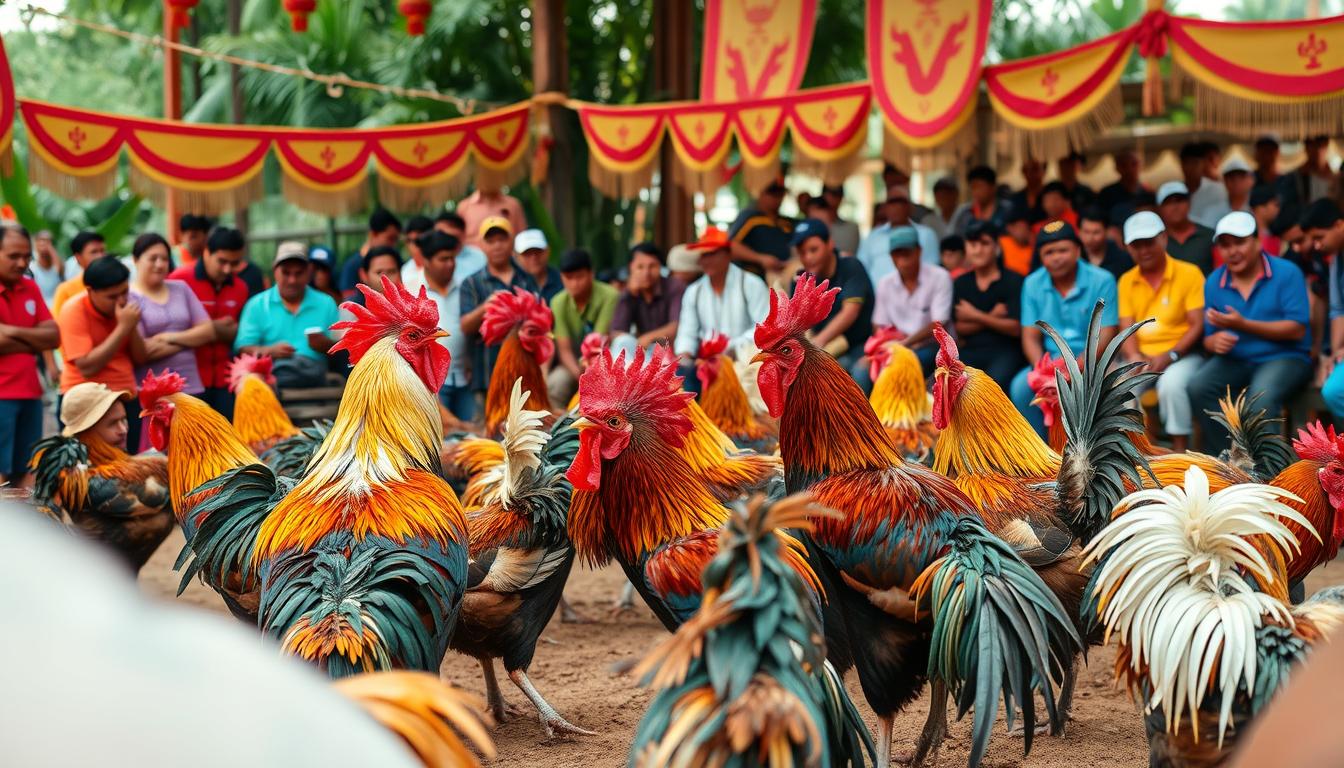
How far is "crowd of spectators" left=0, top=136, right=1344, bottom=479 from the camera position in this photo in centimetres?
737

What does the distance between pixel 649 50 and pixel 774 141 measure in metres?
7.95

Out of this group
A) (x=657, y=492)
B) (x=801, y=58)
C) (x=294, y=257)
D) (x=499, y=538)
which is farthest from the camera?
(x=801, y=58)

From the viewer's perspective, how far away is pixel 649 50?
16891mm

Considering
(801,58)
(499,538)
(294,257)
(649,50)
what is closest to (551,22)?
(801,58)

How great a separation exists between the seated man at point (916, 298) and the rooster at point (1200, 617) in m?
5.11

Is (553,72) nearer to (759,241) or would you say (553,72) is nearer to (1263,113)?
(759,241)

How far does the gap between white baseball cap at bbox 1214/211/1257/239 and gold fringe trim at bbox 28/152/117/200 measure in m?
Answer: 8.17

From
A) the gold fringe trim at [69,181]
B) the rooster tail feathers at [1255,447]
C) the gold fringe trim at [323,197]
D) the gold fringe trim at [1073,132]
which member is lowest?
the rooster tail feathers at [1255,447]

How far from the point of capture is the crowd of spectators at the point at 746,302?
7.37m

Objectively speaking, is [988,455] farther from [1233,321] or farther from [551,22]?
[551,22]

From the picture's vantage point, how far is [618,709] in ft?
17.4

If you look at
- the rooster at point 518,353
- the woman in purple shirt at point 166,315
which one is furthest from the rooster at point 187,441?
the woman in purple shirt at point 166,315

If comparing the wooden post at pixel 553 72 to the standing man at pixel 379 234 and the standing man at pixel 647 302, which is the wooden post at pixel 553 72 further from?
the standing man at pixel 647 302

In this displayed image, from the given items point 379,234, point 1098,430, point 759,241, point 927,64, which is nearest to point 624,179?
point 759,241
